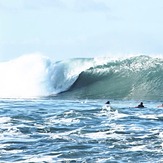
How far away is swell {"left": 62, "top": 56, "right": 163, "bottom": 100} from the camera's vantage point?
54188mm

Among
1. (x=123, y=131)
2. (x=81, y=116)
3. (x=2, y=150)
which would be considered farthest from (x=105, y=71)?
(x=2, y=150)

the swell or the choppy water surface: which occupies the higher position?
the swell

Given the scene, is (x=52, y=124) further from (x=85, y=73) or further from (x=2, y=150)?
(x=85, y=73)

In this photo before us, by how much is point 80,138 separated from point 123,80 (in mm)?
38210

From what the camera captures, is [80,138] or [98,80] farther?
[98,80]

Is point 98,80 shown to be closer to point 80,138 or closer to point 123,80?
point 123,80

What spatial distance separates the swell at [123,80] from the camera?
5419cm

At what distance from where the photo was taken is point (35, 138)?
2052 centimetres

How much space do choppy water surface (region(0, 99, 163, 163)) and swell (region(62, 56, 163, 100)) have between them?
24919mm

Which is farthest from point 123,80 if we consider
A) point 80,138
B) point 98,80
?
point 80,138

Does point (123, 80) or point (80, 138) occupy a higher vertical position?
point (123, 80)

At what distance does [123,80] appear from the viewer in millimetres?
58406

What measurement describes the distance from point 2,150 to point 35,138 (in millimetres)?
2696

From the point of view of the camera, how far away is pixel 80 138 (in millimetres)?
20469
